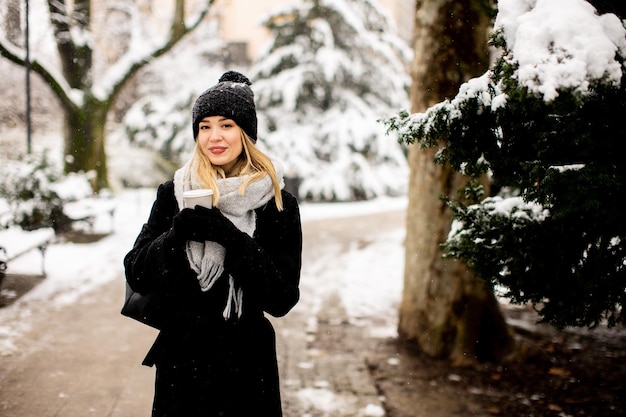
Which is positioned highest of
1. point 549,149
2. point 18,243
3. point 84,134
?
point 84,134

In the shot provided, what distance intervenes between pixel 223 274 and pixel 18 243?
18.3 ft

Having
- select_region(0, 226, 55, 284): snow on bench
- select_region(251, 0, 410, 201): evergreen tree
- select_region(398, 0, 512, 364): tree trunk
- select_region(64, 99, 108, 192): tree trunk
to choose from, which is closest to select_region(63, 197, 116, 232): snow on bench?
select_region(0, 226, 55, 284): snow on bench

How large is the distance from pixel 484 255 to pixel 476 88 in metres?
1.02

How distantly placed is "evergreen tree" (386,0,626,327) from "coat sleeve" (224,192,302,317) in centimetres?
80

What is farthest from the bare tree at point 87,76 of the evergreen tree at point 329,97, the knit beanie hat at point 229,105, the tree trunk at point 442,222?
the knit beanie hat at point 229,105

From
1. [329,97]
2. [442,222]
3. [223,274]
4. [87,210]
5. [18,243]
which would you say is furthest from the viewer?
[329,97]

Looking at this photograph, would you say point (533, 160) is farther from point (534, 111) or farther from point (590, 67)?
point (590, 67)

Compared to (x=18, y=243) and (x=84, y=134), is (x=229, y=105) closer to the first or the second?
(x=18, y=243)

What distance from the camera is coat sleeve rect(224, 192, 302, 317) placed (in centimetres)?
229

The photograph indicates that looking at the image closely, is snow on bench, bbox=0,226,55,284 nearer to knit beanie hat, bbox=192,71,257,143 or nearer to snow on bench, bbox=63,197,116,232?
snow on bench, bbox=63,197,116,232

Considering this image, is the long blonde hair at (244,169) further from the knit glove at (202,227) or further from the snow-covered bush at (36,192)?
the snow-covered bush at (36,192)

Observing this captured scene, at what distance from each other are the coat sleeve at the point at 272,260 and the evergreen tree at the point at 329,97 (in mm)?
13699

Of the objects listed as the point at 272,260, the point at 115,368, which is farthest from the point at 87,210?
the point at 272,260

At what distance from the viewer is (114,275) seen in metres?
7.86
